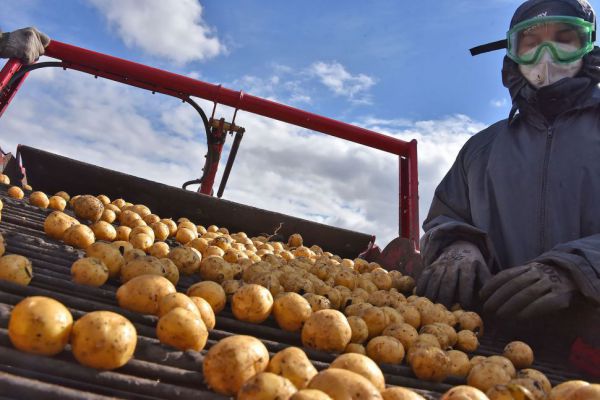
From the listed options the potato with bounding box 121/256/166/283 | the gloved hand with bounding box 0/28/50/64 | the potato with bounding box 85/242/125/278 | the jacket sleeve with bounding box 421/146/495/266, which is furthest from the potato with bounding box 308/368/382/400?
the gloved hand with bounding box 0/28/50/64

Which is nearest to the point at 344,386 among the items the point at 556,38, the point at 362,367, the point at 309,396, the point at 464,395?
the point at 309,396

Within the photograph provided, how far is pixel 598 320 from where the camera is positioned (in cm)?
255

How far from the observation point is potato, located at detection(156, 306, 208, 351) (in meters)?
1.65

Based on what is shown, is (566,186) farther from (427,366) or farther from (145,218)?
(145,218)

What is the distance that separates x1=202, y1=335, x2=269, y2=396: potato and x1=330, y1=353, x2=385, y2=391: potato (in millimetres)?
305

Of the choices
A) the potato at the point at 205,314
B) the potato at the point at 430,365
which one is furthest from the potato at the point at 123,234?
the potato at the point at 430,365

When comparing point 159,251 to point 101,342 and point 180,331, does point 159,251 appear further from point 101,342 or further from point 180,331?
point 101,342

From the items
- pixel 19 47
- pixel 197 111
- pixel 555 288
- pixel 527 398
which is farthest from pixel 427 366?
pixel 19 47

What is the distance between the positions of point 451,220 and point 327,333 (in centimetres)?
226

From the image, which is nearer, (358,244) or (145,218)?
(145,218)

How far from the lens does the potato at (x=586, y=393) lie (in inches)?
58.5

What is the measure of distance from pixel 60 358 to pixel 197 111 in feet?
17.7

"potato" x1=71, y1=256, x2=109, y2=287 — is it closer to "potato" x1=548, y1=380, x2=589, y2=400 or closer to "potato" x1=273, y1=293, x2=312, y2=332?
"potato" x1=273, y1=293, x2=312, y2=332

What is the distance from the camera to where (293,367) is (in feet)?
4.91
